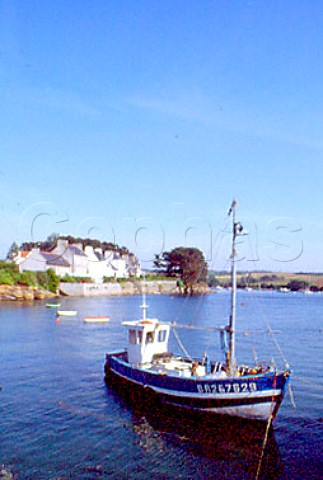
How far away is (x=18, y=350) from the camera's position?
174 ft

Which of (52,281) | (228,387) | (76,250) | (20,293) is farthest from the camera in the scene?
(76,250)

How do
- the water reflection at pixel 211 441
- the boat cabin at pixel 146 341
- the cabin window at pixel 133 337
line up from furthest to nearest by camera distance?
1. the cabin window at pixel 133 337
2. the boat cabin at pixel 146 341
3. the water reflection at pixel 211 441

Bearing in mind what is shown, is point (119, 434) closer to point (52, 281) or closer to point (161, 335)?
point (161, 335)

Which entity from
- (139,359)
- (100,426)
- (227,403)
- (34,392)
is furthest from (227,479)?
(34,392)

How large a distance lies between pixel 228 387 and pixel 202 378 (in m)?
1.78

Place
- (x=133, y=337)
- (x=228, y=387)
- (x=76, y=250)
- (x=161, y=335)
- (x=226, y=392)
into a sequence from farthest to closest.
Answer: (x=76, y=250), (x=161, y=335), (x=133, y=337), (x=226, y=392), (x=228, y=387)

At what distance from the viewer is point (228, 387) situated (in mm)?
28000

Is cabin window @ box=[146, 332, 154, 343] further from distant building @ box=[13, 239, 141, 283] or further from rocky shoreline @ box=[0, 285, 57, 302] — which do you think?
distant building @ box=[13, 239, 141, 283]

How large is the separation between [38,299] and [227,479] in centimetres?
11339

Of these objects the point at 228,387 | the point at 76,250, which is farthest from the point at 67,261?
the point at 228,387

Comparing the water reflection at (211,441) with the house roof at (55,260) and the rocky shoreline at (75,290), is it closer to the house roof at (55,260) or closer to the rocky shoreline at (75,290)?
the rocky shoreline at (75,290)

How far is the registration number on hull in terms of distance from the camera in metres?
27.4

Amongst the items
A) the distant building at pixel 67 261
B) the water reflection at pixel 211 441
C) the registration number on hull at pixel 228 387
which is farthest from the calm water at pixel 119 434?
the distant building at pixel 67 261

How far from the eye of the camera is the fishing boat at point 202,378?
27.2 m
